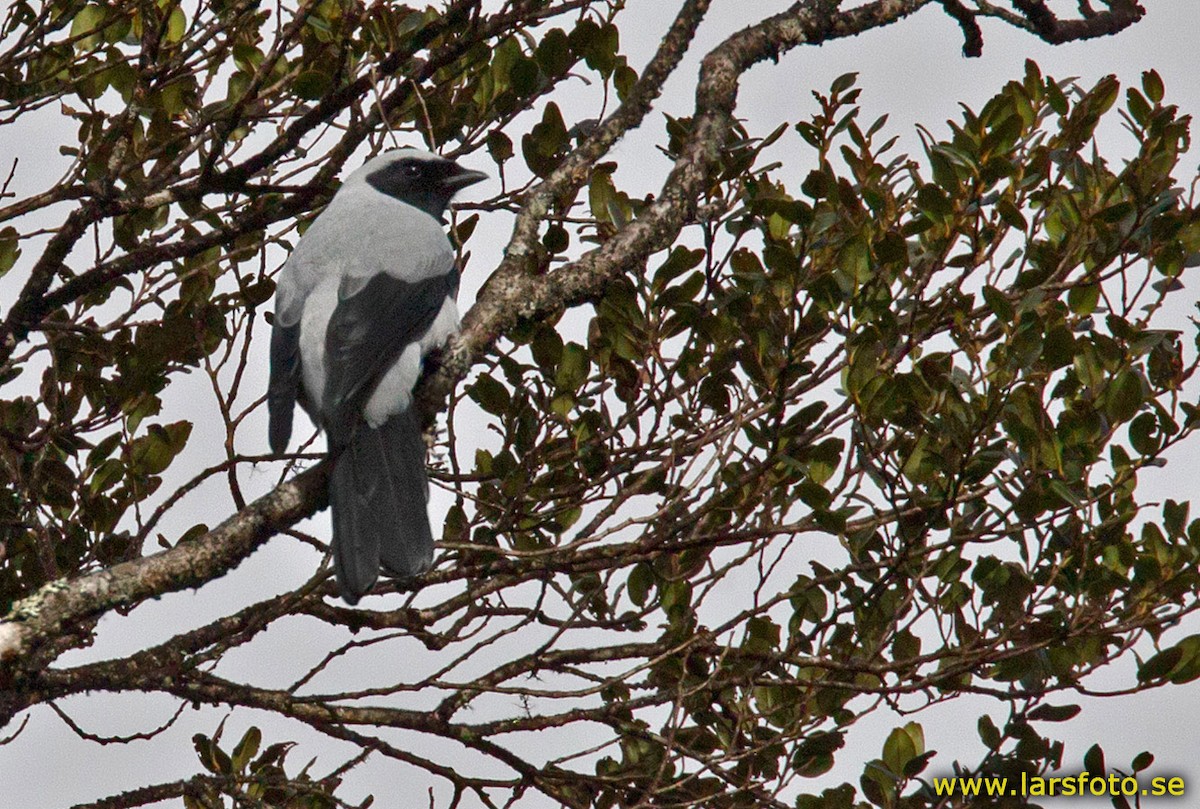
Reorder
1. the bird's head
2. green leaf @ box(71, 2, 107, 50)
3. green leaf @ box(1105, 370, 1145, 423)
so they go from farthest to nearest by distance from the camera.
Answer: the bird's head, green leaf @ box(71, 2, 107, 50), green leaf @ box(1105, 370, 1145, 423)

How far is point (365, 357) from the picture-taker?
4145 millimetres

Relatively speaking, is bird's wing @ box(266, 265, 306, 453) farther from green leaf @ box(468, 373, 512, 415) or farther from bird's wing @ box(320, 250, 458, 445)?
green leaf @ box(468, 373, 512, 415)

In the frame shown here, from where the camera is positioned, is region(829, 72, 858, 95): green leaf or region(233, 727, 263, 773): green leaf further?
region(233, 727, 263, 773): green leaf

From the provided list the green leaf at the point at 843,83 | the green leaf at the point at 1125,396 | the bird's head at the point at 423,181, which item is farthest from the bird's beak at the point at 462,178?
the green leaf at the point at 1125,396

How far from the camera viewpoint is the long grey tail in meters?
3.57

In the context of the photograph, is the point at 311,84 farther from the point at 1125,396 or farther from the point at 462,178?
the point at 1125,396

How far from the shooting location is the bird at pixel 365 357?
3.64 m

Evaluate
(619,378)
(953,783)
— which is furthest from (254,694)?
(953,783)

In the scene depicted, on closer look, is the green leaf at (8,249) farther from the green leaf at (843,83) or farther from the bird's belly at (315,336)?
Result: the green leaf at (843,83)

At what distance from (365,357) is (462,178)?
135cm

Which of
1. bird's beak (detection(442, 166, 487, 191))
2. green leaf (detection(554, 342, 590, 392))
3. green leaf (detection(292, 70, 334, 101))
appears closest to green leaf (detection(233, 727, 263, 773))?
green leaf (detection(554, 342, 590, 392))

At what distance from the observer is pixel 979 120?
341cm

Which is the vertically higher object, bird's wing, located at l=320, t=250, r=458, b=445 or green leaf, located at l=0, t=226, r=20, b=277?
green leaf, located at l=0, t=226, r=20, b=277

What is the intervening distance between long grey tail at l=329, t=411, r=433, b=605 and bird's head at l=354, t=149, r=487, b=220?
1.45 meters
